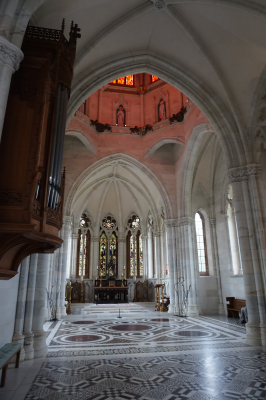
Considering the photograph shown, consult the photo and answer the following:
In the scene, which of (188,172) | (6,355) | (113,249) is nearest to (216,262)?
(188,172)

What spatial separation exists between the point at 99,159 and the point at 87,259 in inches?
380

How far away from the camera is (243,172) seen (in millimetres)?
8688

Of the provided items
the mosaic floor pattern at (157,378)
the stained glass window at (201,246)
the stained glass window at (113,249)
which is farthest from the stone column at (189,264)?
the stained glass window at (113,249)

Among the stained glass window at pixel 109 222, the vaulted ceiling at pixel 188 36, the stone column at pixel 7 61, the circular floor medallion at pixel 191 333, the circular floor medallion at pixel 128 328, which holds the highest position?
the vaulted ceiling at pixel 188 36

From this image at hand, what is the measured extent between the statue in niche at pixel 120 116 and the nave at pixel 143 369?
12.5m

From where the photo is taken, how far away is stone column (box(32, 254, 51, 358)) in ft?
20.6

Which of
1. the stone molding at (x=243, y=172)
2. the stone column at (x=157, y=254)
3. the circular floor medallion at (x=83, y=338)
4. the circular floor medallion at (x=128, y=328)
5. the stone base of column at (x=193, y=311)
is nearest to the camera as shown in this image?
the circular floor medallion at (x=83, y=338)

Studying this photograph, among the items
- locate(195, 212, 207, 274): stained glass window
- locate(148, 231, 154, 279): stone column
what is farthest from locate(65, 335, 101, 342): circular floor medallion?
locate(148, 231, 154, 279): stone column

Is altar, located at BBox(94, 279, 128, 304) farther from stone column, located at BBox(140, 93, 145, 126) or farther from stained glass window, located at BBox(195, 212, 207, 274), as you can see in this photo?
stone column, located at BBox(140, 93, 145, 126)

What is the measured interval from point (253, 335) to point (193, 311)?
22.5 feet

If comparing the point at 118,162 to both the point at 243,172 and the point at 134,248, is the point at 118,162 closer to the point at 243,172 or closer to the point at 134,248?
the point at 134,248

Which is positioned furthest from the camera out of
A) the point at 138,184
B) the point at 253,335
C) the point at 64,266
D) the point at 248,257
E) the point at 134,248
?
the point at 134,248

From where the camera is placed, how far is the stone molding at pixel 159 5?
26.3ft

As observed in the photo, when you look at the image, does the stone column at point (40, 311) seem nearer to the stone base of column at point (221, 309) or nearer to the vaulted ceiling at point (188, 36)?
the vaulted ceiling at point (188, 36)
